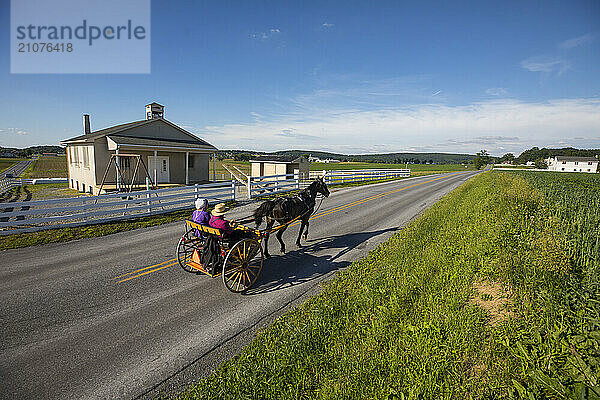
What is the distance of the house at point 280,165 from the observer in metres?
29.8

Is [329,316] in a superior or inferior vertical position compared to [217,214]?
inferior

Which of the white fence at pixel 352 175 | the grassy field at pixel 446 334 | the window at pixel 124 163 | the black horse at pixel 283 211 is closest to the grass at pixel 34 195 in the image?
the window at pixel 124 163

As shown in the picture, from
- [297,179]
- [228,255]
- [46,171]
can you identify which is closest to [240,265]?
[228,255]

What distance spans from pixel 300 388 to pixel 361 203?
47.1 ft

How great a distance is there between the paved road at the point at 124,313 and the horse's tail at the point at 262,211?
115 centimetres

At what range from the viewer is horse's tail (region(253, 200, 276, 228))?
294 inches

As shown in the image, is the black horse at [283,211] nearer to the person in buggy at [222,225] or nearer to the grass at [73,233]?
the person in buggy at [222,225]

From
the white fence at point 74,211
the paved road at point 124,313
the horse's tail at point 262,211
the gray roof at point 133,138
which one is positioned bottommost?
the paved road at point 124,313

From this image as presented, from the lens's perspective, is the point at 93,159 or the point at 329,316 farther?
the point at 93,159

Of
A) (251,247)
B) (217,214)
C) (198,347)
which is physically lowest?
(198,347)

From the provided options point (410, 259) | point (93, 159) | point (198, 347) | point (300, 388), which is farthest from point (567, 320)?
point (93, 159)

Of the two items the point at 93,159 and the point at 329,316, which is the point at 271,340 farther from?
the point at 93,159

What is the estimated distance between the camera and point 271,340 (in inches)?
166

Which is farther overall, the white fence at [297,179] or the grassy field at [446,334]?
the white fence at [297,179]
